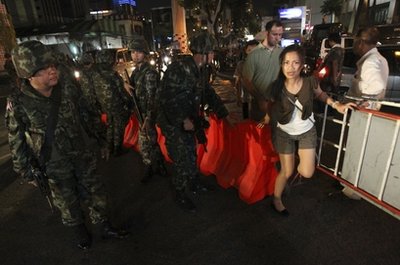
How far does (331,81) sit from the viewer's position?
7.20 meters

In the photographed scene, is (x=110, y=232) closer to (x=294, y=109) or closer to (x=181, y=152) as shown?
(x=181, y=152)

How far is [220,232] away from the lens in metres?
3.04

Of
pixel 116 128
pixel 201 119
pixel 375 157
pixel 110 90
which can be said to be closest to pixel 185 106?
pixel 201 119

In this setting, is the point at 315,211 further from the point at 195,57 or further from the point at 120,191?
the point at 120,191

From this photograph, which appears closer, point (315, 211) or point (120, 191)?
point (315, 211)

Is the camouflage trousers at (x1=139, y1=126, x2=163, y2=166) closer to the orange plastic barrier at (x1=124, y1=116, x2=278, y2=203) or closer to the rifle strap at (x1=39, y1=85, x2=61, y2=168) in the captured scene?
the orange plastic barrier at (x1=124, y1=116, x2=278, y2=203)

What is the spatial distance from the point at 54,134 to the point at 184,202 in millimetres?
1724

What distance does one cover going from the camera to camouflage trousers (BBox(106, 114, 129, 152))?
516 cm

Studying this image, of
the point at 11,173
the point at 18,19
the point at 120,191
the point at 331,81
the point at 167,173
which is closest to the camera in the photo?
the point at 120,191

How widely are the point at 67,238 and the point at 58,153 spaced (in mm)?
1179

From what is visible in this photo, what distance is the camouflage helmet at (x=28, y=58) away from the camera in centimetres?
224

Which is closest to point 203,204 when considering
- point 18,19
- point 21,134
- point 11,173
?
point 21,134

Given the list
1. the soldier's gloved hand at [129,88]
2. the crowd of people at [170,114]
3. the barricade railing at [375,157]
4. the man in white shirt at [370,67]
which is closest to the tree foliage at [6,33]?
the soldier's gloved hand at [129,88]

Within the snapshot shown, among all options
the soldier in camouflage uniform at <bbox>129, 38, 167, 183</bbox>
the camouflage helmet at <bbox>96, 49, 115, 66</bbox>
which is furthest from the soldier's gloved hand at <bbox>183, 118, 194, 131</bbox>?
the camouflage helmet at <bbox>96, 49, 115, 66</bbox>
